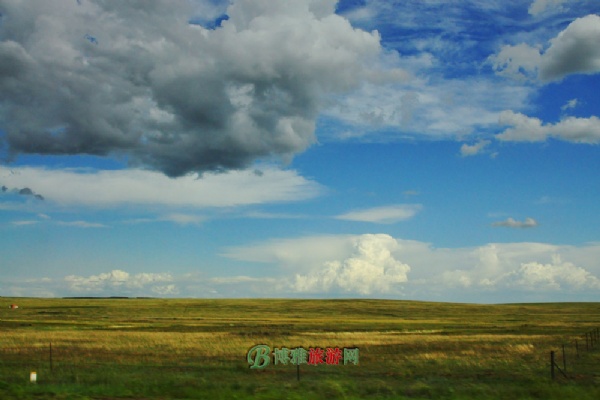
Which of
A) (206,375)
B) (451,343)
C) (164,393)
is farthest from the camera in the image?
(451,343)

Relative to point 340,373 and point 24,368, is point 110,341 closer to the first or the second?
point 24,368

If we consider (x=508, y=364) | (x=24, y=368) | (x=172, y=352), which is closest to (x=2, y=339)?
(x=172, y=352)

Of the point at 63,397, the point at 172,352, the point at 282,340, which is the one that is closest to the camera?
the point at 63,397

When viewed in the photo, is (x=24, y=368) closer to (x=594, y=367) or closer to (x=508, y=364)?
(x=508, y=364)

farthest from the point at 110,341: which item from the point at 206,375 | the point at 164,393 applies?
the point at 164,393

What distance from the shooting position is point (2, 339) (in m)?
52.5

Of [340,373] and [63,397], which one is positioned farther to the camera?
[340,373]

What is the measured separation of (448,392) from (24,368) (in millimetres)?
21960

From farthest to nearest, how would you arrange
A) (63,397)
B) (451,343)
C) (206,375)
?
(451,343), (206,375), (63,397)

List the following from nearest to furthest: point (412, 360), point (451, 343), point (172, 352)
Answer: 1. point (412, 360)
2. point (172, 352)
3. point (451, 343)

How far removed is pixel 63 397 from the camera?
1962 centimetres

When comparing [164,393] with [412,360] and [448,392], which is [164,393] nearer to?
[448,392]

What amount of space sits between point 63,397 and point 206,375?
9162 millimetres

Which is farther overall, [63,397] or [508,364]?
[508,364]
